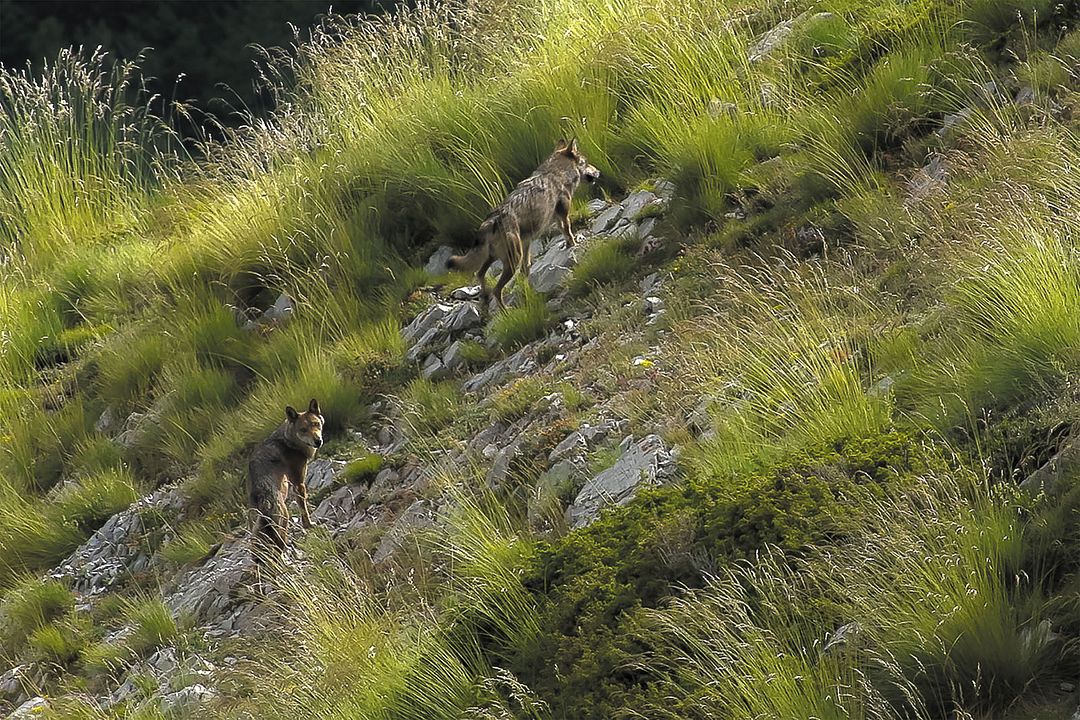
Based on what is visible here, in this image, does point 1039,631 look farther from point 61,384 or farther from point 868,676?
point 61,384

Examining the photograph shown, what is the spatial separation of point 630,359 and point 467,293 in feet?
7.12

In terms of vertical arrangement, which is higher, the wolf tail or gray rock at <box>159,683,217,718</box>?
the wolf tail

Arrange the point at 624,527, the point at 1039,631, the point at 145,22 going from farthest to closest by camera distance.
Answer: the point at 145,22 < the point at 624,527 < the point at 1039,631

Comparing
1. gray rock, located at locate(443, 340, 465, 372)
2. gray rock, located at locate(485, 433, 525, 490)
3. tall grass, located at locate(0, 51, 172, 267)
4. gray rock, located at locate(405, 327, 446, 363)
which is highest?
tall grass, located at locate(0, 51, 172, 267)

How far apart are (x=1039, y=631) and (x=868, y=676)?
58 cm

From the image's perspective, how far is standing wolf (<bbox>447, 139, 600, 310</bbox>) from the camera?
31.1ft

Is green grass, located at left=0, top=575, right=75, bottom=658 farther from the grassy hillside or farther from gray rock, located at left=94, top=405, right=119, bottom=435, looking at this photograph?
gray rock, located at left=94, top=405, right=119, bottom=435

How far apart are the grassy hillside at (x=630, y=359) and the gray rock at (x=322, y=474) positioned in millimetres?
354

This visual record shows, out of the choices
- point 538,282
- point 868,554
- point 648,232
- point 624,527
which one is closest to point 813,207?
point 648,232

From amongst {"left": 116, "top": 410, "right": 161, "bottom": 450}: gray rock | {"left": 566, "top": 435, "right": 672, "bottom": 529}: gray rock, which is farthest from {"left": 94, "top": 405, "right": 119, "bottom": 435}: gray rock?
{"left": 566, "top": 435, "right": 672, "bottom": 529}: gray rock

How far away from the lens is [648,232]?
31.2 feet

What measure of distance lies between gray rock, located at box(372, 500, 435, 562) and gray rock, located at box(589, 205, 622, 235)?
2839mm

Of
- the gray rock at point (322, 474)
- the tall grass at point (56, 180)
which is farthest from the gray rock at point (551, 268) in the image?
the tall grass at point (56, 180)

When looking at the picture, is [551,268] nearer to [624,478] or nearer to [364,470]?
[364,470]
